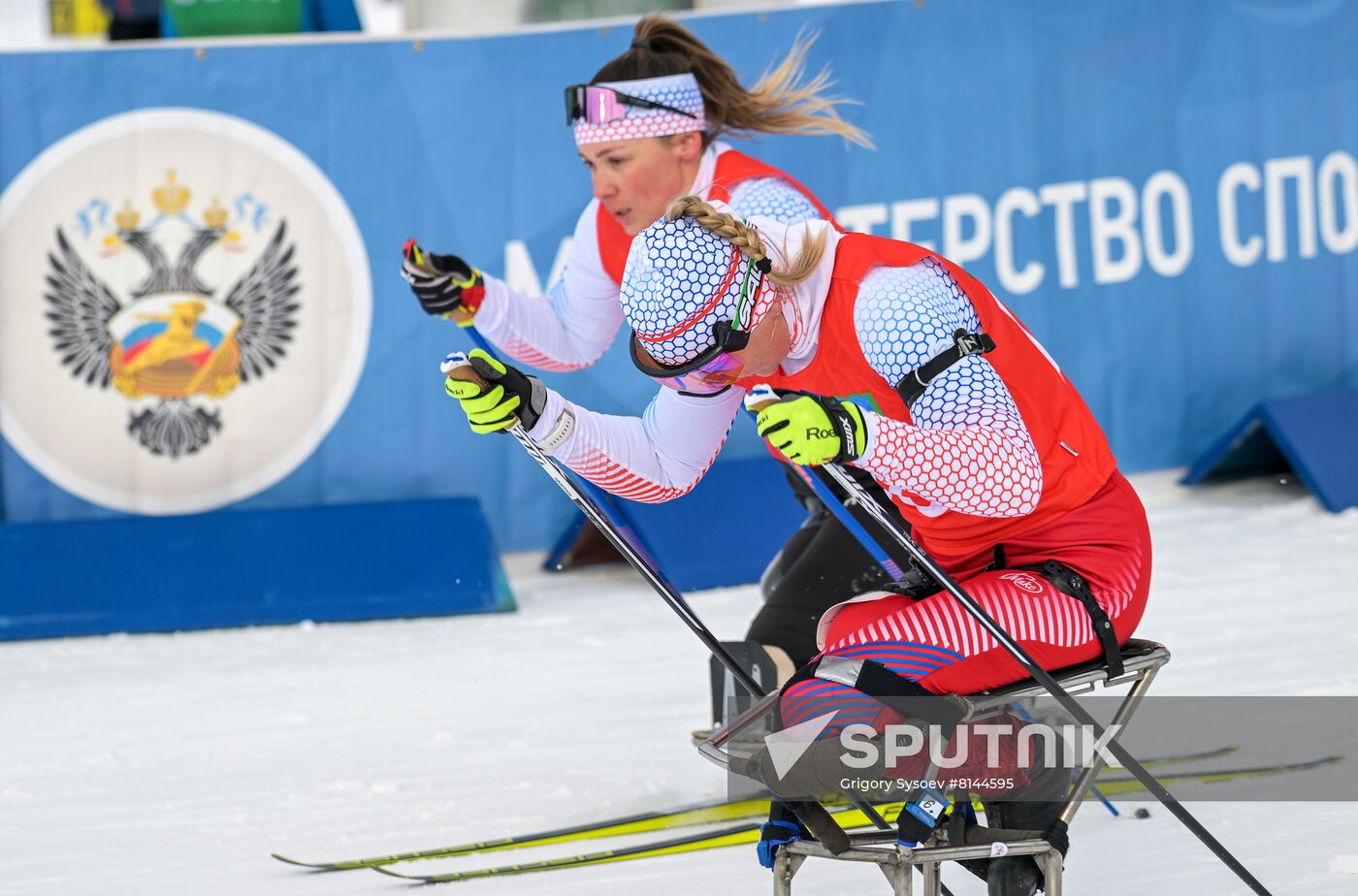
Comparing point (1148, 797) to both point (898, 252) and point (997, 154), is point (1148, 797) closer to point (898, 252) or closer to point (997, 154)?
point (898, 252)

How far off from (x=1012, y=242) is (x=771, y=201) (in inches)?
138

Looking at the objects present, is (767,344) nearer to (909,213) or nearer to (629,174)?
(629,174)

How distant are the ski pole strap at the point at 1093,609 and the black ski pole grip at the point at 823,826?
49 centimetres

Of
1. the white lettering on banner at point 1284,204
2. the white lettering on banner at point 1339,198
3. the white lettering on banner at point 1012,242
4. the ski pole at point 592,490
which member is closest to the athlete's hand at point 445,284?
the ski pole at point 592,490

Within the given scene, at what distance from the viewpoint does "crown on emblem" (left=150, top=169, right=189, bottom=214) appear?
620cm

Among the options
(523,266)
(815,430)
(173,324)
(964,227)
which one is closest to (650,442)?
(815,430)

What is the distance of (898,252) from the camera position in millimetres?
2590

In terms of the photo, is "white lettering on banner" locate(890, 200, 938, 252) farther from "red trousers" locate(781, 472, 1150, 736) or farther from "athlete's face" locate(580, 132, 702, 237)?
"red trousers" locate(781, 472, 1150, 736)

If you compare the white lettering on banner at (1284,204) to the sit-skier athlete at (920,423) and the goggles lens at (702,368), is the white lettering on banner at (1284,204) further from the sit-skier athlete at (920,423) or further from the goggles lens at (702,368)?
the goggles lens at (702,368)

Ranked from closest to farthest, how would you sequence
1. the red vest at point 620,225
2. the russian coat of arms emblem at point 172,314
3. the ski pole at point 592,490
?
1. the ski pole at point 592,490
2. the red vest at point 620,225
3. the russian coat of arms emblem at point 172,314

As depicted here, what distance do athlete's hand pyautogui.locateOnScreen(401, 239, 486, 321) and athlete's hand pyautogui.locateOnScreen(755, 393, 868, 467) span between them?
5.52ft

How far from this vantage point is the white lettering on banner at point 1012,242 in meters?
6.67

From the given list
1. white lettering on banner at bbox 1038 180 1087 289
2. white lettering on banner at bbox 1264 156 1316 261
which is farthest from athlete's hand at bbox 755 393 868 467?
white lettering on banner at bbox 1264 156 1316 261

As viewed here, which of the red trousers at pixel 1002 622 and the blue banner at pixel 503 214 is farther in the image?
the blue banner at pixel 503 214
